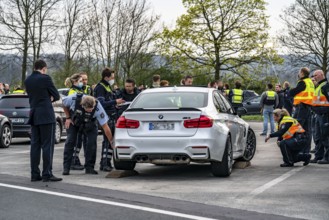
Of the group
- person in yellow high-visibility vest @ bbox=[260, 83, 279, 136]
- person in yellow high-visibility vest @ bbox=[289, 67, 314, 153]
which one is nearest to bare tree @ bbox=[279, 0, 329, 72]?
person in yellow high-visibility vest @ bbox=[260, 83, 279, 136]

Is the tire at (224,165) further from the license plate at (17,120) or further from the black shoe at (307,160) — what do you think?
the license plate at (17,120)

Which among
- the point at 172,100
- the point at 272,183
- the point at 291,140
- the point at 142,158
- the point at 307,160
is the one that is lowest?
the point at 272,183

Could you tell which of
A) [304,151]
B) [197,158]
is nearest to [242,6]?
[304,151]

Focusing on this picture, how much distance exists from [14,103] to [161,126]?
9960 millimetres

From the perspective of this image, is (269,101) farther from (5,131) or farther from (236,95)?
(5,131)

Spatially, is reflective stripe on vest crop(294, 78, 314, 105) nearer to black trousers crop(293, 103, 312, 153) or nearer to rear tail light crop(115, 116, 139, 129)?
black trousers crop(293, 103, 312, 153)

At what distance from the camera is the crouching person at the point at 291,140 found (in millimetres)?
12938

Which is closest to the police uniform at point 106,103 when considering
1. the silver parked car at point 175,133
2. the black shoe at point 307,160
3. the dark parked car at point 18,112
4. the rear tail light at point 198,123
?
the silver parked car at point 175,133

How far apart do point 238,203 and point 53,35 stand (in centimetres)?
3475

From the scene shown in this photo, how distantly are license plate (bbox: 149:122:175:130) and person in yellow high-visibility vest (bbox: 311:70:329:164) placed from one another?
4.26 metres

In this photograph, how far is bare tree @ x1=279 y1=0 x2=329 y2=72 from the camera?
48.9m

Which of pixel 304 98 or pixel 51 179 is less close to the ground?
pixel 304 98

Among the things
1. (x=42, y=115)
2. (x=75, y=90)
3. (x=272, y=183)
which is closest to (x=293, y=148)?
(x=272, y=183)

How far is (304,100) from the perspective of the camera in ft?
46.5
